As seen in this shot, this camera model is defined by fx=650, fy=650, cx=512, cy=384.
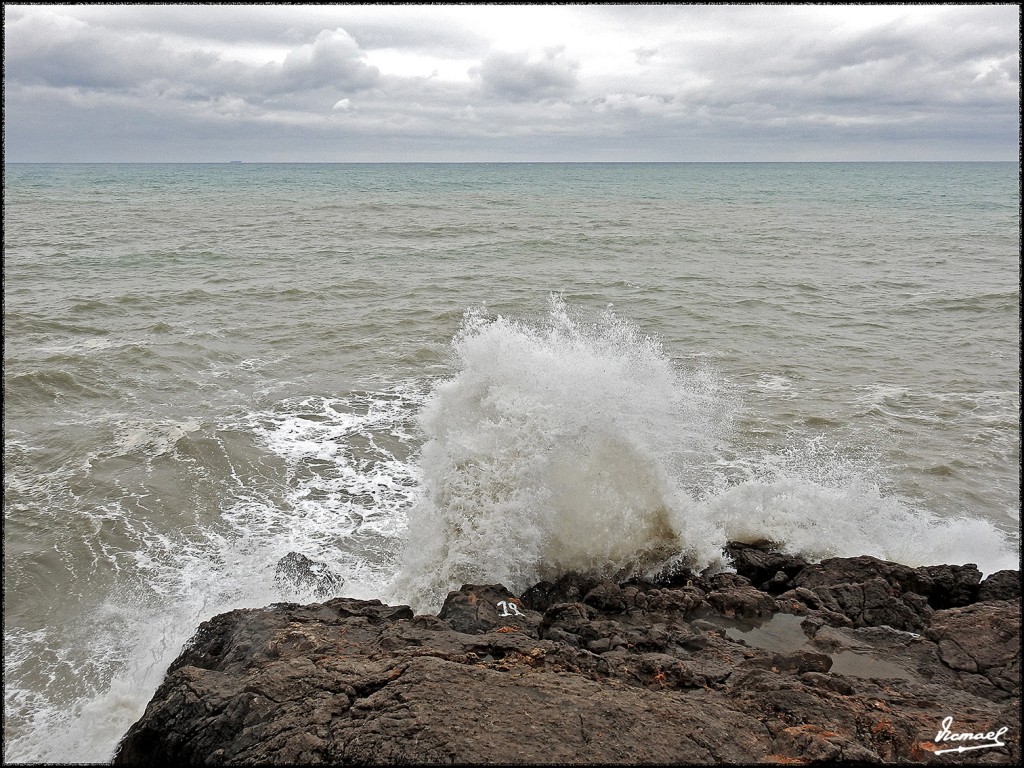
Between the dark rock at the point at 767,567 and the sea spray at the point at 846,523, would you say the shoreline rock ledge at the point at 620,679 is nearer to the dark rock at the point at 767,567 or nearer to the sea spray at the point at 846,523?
the dark rock at the point at 767,567

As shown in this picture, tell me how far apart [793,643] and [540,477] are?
Result: 2564mm

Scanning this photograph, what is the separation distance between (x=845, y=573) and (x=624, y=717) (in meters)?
2.81

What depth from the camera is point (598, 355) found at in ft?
25.2

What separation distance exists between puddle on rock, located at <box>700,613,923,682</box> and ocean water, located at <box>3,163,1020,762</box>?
110 centimetres

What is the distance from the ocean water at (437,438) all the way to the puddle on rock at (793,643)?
1.10 m

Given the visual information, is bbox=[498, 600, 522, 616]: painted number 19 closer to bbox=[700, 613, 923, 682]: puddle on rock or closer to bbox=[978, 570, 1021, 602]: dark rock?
bbox=[700, 613, 923, 682]: puddle on rock

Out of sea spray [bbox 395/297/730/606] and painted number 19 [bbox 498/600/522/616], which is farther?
sea spray [bbox 395/297/730/606]

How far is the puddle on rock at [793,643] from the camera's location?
3.99 metres

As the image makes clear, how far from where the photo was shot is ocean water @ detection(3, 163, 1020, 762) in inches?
225

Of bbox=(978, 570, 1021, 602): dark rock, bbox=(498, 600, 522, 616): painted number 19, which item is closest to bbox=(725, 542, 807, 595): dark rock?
bbox=(978, 570, 1021, 602): dark rock

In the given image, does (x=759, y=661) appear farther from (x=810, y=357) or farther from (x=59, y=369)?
(x=59, y=369)

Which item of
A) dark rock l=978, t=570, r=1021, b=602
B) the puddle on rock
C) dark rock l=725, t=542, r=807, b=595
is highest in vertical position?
dark rock l=978, t=570, r=1021, b=602

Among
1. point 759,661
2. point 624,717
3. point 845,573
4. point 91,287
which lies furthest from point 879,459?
point 91,287

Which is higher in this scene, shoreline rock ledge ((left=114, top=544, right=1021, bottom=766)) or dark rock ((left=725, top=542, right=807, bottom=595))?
shoreline rock ledge ((left=114, top=544, right=1021, bottom=766))
